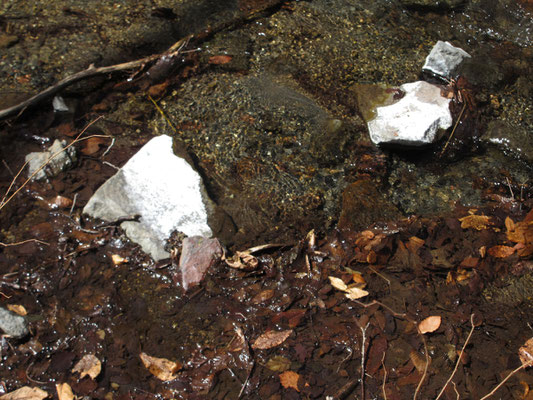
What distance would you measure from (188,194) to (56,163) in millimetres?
1029

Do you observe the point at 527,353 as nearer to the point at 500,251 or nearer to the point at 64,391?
the point at 500,251

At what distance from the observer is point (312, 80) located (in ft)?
12.7

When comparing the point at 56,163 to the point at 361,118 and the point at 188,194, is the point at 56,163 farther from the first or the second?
the point at 361,118

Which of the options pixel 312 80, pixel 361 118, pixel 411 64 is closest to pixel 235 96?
pixel 312 80

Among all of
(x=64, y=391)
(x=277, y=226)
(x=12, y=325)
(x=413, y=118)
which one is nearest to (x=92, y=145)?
(x=12, y=325)

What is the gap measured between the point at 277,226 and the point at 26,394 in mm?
1745

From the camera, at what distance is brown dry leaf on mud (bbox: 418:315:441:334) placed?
2570 millimetres

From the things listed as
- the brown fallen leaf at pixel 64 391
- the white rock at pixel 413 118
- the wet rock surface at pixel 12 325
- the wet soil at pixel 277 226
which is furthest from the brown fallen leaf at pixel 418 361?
the wet rock surface at pixel 12 325

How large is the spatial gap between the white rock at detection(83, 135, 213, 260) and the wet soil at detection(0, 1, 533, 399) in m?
0.15

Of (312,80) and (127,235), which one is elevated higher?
(312,80)

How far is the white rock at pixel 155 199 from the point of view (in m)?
2.86

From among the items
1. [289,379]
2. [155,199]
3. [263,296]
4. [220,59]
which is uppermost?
[220,59]

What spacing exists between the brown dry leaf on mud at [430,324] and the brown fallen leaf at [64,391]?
1998 mm

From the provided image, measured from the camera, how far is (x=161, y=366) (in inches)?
93.9
